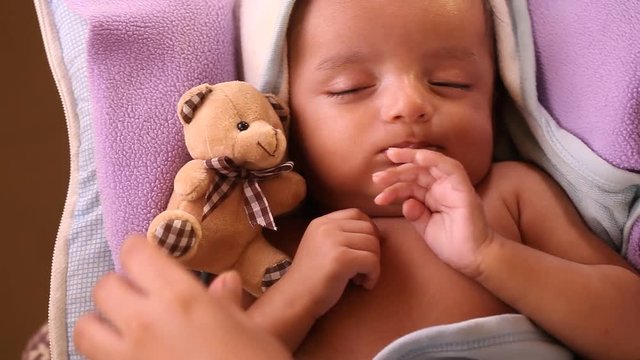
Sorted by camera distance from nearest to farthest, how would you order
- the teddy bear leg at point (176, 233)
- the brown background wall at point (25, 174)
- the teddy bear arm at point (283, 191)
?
the teddy bear leg at point (176, 233), the teddy bear arm at point (283, 191), the brown background wall at point (25, 174)

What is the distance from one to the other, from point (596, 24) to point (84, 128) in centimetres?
77

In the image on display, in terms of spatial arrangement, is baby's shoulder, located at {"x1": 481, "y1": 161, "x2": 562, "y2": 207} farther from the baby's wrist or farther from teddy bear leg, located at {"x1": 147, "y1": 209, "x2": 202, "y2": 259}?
teddy bear leg, located at {"x1": 147, "y1": 209, "x2": 202, "y2": 259}

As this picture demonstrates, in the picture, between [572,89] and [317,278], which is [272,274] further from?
[572,89]

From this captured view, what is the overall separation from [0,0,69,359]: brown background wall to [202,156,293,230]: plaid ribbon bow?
959mm

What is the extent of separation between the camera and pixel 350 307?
94 centimetres

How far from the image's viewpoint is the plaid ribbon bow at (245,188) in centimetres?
89

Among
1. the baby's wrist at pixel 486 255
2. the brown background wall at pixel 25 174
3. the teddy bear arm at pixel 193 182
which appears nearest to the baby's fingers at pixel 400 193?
the baby's wrist at pixel 486 255

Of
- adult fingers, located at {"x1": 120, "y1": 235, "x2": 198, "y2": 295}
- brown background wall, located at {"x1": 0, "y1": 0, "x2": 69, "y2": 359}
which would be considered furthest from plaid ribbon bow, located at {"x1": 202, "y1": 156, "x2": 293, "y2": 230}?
brown background wall, located at {"x1": 0, "y1": 0, "x2": 69, "y2": 359}

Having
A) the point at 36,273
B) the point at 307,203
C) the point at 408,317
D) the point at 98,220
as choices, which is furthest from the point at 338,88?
the point at 36,273

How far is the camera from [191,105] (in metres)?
0.92

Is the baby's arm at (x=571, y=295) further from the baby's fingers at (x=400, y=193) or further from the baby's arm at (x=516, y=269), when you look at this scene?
the baby's fingers at (x=400, y=193)

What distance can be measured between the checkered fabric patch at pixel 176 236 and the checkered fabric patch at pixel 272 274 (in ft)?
0.42

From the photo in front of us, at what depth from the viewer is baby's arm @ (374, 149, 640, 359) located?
863mm

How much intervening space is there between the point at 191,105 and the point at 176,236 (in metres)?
0.18
